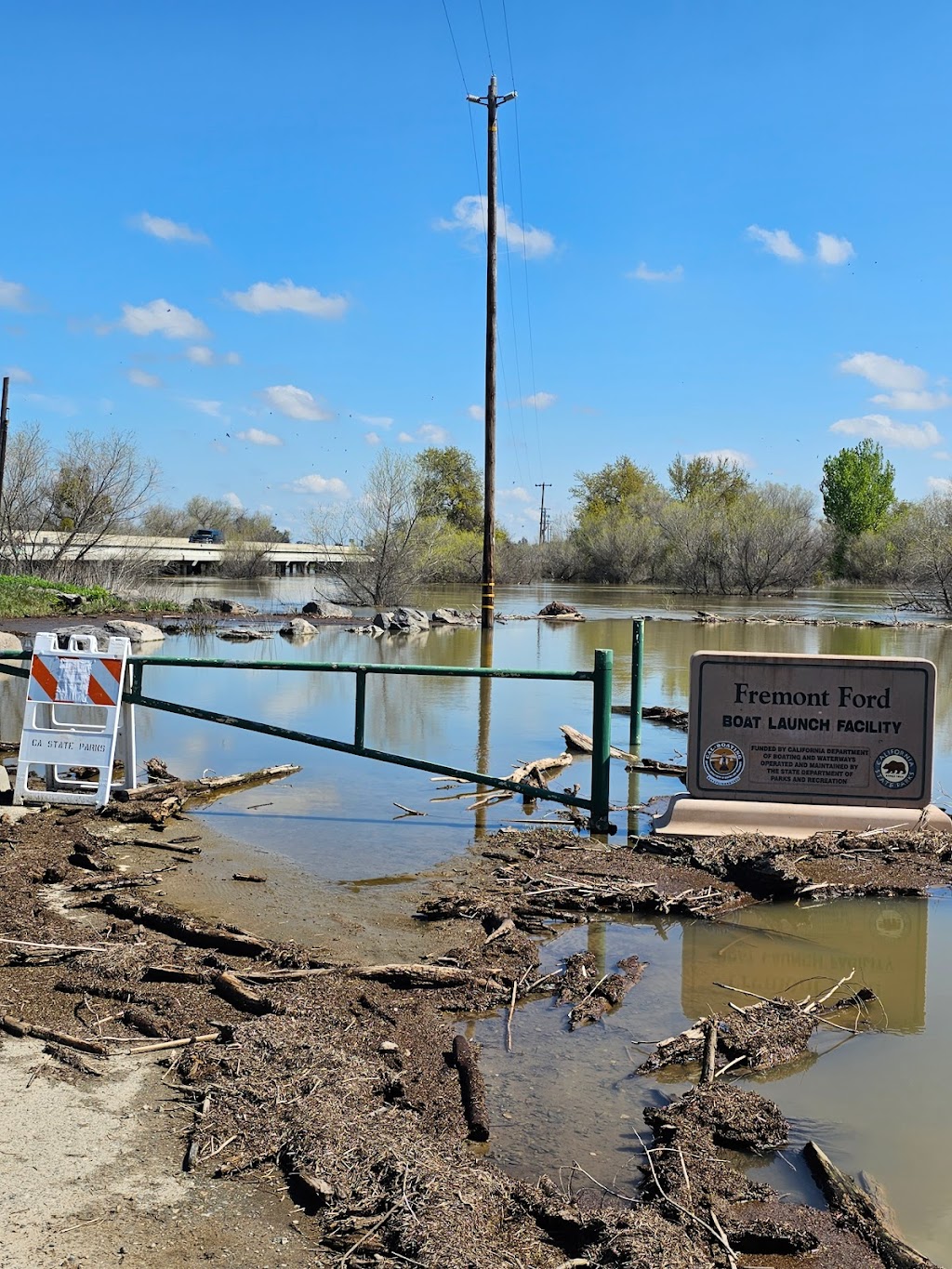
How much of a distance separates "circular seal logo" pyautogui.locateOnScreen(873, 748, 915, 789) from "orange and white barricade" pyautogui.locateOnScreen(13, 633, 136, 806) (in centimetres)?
590

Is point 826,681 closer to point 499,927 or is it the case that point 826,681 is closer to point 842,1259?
point 499,927

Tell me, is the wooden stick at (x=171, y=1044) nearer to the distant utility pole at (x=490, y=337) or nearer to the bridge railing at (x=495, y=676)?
the bridge railing at (x=495, y=676)

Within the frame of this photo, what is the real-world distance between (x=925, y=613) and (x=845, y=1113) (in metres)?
45.3

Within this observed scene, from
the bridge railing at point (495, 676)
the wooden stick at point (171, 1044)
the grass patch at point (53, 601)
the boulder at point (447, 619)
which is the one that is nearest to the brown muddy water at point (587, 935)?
the bridge railing at point (495, 676)

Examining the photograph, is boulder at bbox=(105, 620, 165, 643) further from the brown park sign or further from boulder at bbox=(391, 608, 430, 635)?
the brown park sign

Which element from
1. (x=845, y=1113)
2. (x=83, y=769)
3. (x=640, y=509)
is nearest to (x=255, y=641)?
(x=83, y=769)

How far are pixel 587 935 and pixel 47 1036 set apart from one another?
2970mm

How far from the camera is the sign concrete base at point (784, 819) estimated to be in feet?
26.3

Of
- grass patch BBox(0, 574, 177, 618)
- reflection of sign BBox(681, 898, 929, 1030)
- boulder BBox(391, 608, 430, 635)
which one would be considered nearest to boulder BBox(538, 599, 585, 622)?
boulder BBox(391, 608, 430, 635)

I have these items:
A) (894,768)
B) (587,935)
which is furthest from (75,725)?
(894,768)

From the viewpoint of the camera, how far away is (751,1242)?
3314 mm

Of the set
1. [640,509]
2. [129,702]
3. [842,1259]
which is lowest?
[842,1259]

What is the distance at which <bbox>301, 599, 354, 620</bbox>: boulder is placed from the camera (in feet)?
121

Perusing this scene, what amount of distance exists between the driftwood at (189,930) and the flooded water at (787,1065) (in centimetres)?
135
